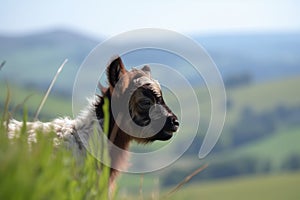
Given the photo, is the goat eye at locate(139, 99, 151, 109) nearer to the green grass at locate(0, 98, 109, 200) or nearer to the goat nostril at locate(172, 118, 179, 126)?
the goat nostril at locate(172, 118, 179, 126)

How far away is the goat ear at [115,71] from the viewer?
12762 millimetres

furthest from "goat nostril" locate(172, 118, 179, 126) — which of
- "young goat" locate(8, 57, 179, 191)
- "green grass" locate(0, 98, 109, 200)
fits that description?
"green grass" locate(0, 98, 109, 200)

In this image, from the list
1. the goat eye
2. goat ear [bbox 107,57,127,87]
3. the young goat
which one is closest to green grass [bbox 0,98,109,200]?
the young goat

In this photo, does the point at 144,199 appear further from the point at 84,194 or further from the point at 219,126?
the point at 219,126

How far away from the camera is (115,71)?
1289 centimetres

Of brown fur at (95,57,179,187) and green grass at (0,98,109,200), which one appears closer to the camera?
green grass at (0,98,109,200)

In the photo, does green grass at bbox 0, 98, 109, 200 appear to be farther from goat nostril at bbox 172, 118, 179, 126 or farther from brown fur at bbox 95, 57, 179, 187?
goat nostril at bbox 172, 118, 179, 126

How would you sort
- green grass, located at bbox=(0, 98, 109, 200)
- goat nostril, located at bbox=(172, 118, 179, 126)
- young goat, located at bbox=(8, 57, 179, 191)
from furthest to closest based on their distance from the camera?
1. goat nostril, located at bbox=(172, 118, 179, 126)
2. young goat, located at bbox=(8, 57, 179, 191)
3. green grass, located at bbox=(0, 98, 109, 200)

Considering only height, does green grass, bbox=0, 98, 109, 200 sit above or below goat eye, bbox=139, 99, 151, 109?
below

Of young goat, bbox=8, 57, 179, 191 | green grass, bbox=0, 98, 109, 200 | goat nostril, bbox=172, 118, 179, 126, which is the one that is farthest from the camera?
goat nostril, bbox=172, 118, 179, 126

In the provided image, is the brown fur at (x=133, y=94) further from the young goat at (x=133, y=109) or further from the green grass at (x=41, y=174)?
the green grass at (x=41, y=174)

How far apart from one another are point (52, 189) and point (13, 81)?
5.57 feet

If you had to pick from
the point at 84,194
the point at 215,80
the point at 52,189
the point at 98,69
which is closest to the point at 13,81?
the point at 84,194

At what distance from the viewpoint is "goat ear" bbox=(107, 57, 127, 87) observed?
1276 centimetres
